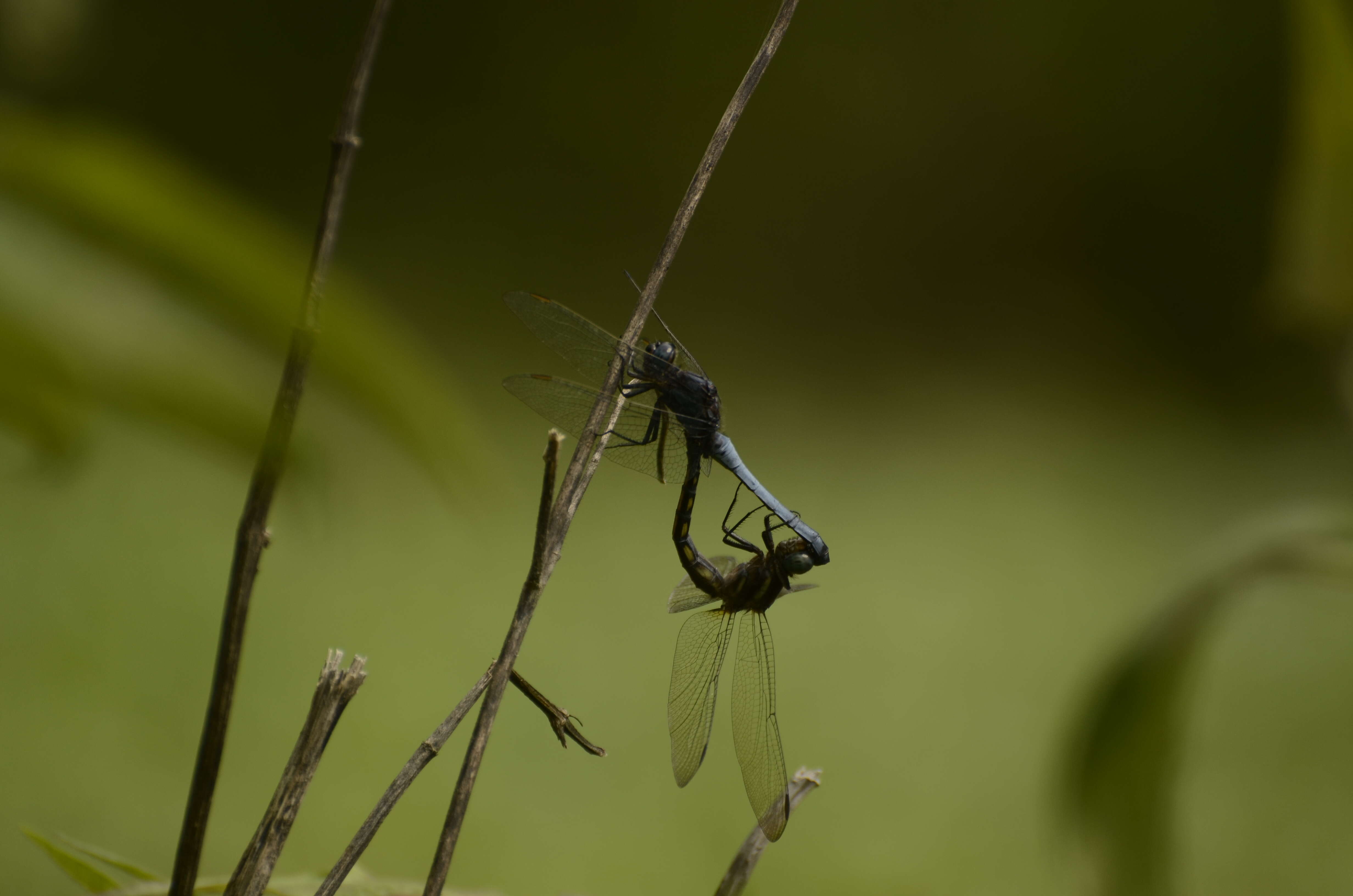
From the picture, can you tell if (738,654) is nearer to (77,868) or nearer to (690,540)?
(690,540)

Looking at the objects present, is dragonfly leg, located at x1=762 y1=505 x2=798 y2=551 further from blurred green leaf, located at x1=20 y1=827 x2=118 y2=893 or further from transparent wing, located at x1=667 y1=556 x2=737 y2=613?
blurred green leaf, located at x1=20 y1=827 x2=118 y2=893

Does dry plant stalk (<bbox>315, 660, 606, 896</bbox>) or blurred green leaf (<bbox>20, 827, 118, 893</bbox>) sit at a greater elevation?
dry plant stalk (<bbox>315, 660, 606, 896</bbox>)

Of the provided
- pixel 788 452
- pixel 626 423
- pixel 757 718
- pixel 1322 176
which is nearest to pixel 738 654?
pixel 757 718

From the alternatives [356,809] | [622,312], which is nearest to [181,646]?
[356,809]

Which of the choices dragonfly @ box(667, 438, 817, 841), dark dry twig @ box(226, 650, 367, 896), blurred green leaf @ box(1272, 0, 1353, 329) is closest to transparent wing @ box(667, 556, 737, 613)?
dragonfly @ box(667, 438, 817, 841)

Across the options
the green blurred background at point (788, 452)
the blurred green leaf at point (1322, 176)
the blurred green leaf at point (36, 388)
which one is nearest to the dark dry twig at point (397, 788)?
the blurred green leaf at point (36, 388)

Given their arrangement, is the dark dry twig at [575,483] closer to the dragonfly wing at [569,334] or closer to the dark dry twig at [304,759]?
the dark dry twig at [304,759]

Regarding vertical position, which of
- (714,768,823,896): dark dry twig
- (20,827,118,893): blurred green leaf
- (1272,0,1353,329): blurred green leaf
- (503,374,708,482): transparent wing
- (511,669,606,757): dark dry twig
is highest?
(1272,0,1353,329): blurred green leaf
